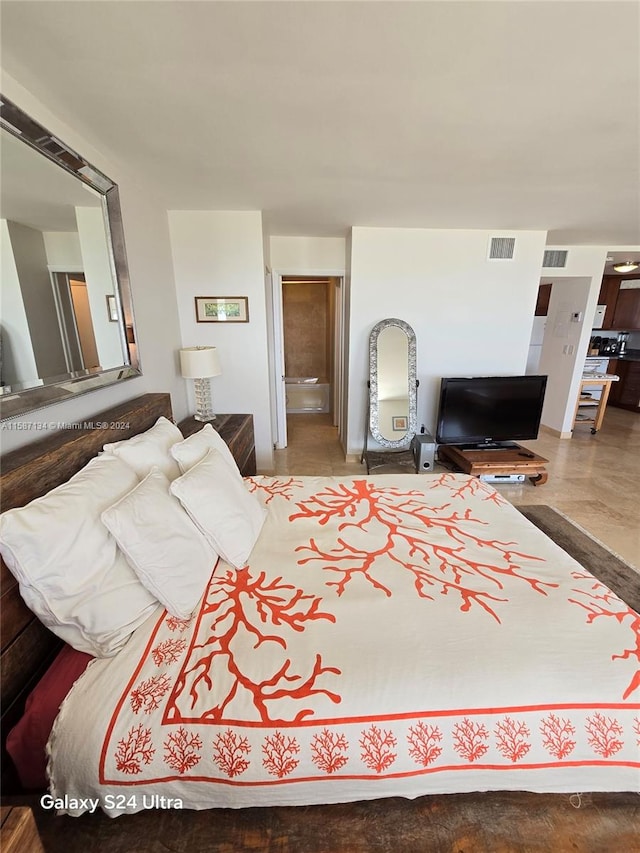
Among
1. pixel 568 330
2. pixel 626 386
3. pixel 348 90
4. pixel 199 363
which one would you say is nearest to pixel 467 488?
pixel 348 90

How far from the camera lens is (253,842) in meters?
0.87

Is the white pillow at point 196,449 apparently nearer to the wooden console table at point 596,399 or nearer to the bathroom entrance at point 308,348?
the bathroom entrance at point 308,348

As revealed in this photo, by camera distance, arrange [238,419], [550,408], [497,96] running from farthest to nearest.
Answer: [550,408]
[238,419]
[497,96]

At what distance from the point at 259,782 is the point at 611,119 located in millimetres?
2807

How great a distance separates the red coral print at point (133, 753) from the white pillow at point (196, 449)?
3.04 feet

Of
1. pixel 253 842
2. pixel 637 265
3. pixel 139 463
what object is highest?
pixel 637 265

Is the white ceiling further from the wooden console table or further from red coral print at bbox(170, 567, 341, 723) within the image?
the wooden console table

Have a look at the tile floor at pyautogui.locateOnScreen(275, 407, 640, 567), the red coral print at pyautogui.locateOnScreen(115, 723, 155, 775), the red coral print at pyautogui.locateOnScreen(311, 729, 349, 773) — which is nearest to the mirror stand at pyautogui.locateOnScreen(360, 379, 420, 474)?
the tile floor at pyautogui.locateOnScreen(275, 407, 640, 567)

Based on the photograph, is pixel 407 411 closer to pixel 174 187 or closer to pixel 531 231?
pixel 531 231

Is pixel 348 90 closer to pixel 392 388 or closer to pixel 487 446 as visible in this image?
pixel 392 388

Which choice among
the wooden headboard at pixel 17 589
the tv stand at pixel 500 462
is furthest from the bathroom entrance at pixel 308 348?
the wooden headboard at pixel 17 589

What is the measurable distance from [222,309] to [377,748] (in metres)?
3.06

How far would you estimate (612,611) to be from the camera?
1143mm

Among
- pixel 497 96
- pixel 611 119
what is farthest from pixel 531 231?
pixel 497 96
